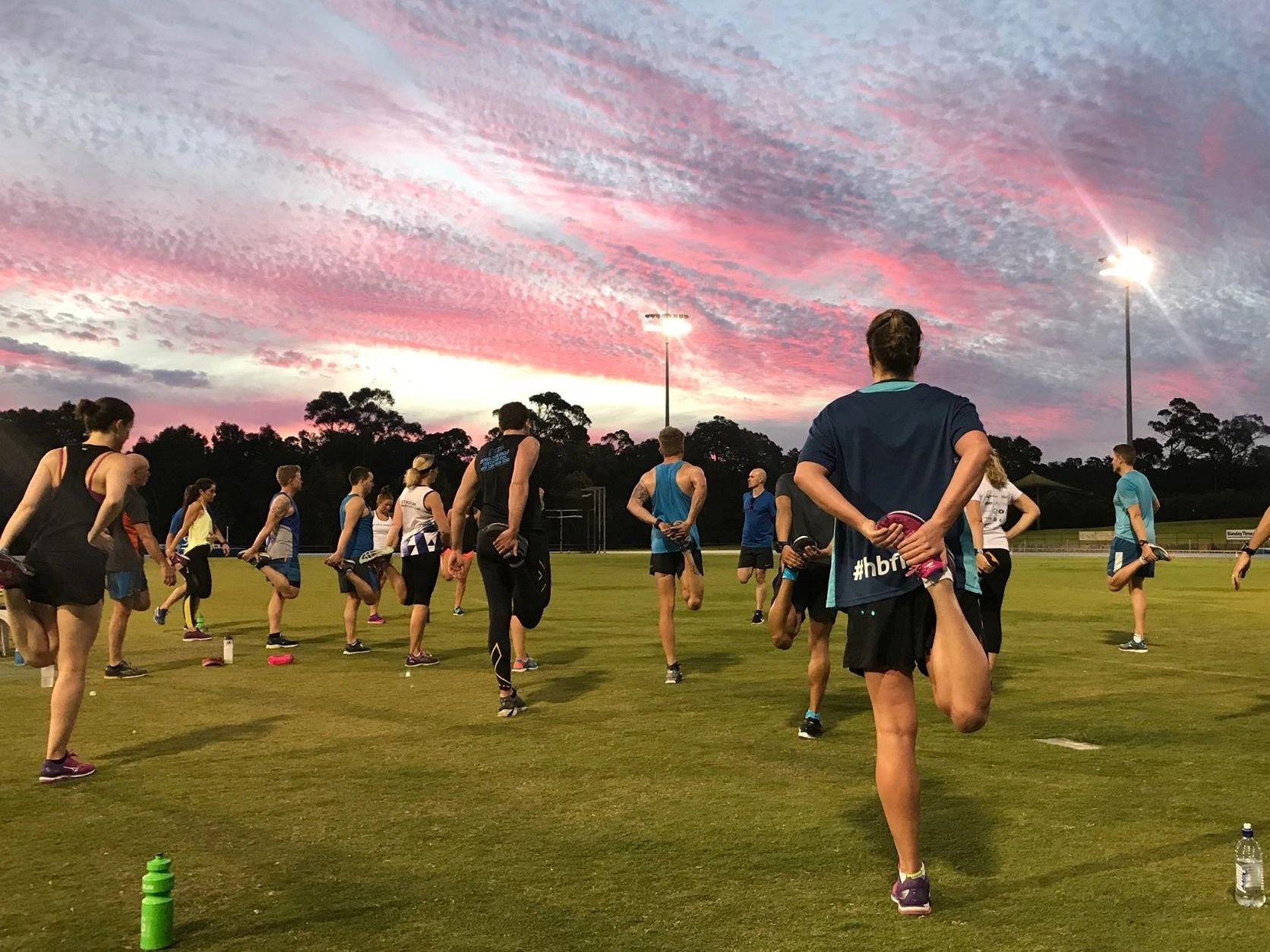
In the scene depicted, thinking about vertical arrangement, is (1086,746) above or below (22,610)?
below

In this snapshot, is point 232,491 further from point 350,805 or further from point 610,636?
point 350,805

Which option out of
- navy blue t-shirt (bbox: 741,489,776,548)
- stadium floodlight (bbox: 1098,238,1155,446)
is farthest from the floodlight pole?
navy blue t-shirt (bbox: 741,489,776,548)

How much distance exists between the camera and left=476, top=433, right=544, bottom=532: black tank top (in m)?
7.60

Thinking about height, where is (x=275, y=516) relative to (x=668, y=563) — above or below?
above

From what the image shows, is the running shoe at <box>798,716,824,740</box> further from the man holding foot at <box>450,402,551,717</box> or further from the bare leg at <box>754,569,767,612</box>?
the bare leg at <box>754,569,767,612</box>

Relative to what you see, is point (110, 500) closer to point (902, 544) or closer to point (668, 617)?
point (902, 544)

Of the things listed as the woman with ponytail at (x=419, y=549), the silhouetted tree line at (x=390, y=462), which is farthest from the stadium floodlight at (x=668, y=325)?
the woman with ponytail at (x=419, y=549)

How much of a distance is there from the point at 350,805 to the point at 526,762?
119 centimetres

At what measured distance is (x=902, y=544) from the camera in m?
3.53

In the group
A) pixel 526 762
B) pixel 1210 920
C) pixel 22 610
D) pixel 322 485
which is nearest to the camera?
pixel 1210 920

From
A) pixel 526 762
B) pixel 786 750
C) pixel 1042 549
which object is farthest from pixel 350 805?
pixel 1042 549

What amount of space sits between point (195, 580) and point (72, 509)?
300 inches

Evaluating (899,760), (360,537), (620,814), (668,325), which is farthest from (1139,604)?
(668,325)

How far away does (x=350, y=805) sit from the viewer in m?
5.14
